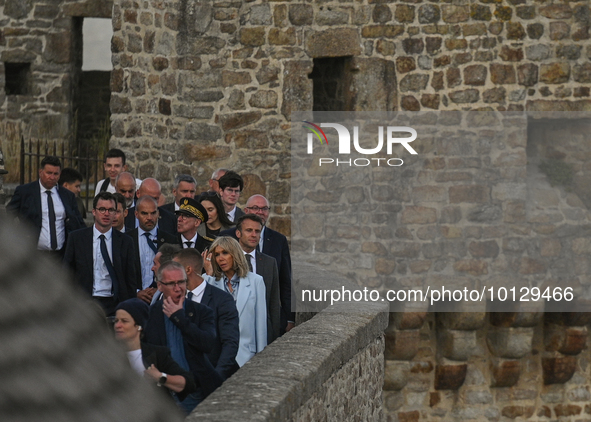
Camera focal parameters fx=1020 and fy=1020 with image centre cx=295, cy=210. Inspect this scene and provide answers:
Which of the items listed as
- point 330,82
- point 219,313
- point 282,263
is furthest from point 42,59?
point 219,313

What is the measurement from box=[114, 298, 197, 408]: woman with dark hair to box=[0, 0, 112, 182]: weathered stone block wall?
311 inches

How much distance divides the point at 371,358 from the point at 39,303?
5.06 m

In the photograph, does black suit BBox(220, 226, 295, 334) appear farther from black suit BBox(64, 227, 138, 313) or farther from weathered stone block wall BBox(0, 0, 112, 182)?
weathered stone block wall BBox(0, 0, 112, 182)

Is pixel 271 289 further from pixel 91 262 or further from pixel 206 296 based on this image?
pixel 206 296

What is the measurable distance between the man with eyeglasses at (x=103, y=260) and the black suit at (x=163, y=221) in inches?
23.2

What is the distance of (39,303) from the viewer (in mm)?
1021

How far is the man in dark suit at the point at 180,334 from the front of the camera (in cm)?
423

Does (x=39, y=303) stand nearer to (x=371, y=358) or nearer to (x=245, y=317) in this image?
(x=245, y=317)

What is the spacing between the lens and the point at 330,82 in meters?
10.0

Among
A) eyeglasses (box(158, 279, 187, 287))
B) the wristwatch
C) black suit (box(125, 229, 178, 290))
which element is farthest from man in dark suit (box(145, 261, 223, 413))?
black suit (box(125, 229, 178, 290))

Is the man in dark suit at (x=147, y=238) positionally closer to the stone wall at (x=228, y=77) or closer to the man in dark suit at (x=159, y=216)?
the man in dark suit at (x=159, y=216)

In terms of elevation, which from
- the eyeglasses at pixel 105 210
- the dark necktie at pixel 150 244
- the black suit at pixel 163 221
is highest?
the eyeglasses at pixel 105 210

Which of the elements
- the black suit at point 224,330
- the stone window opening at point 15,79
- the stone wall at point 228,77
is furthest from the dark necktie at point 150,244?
the stone window opening at point 15,79

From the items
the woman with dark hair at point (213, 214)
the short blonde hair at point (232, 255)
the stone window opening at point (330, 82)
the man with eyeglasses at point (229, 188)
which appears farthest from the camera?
the stone window opening at point (330, 82)
